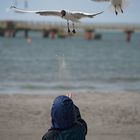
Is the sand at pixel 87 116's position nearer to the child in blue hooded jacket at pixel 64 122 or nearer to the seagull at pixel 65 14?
the child in blue hooded jacket at pixel 64 122

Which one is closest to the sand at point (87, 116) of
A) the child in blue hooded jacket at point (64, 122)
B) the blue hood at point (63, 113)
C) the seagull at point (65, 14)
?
the child in blue hooded jacket at point (64, 122)

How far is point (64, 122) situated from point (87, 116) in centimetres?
1104

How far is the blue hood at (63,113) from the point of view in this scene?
422cm

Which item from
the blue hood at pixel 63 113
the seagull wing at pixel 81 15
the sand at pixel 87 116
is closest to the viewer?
the seagull wing at pixel 81 15

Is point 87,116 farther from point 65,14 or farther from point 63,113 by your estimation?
point 65,14

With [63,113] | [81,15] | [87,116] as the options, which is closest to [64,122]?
[63,113]

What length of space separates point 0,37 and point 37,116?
9240 cm

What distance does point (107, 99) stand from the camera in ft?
63.4

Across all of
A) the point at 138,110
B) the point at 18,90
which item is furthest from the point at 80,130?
the point at 18,90

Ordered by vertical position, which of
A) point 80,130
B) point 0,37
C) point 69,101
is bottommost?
point 0,37

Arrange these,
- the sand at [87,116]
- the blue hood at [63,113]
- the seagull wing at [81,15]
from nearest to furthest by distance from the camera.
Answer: the seagull wing at [81,15], the blue hood at [63,113], the sand at [87,116]

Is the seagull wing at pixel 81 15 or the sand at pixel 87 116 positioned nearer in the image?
the seagull wing at pixel 81 15

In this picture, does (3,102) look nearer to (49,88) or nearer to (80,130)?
(49,88)

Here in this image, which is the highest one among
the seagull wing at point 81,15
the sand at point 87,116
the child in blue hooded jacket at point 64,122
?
the seagull wing at point 81,15
